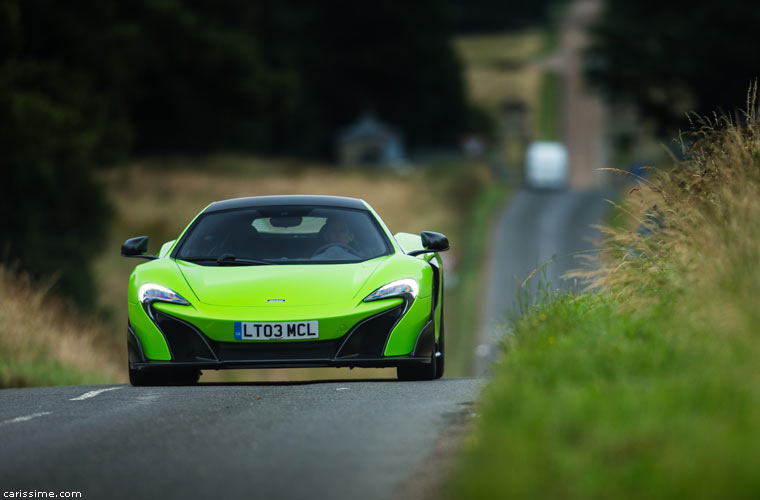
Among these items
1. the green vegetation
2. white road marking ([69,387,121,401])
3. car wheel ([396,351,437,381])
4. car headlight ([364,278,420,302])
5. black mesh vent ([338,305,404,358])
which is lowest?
white road marking ([69,387,121,401])

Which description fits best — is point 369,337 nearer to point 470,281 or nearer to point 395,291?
point 395,291

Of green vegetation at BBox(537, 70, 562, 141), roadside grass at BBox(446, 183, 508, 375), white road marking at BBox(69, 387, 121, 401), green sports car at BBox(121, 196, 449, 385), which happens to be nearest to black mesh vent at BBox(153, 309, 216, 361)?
green sports car at BBox(121, 196, 449, 385)

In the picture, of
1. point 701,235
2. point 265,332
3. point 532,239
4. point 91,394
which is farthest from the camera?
point 532,239

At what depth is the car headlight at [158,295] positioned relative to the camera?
10.1 metres

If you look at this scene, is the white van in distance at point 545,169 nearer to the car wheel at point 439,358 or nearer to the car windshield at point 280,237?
the car windshield at point 280,237

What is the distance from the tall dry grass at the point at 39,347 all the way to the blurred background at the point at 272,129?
0.03 metres

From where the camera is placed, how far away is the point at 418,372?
35.5ft

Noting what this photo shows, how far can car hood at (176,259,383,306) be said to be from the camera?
10.0 m

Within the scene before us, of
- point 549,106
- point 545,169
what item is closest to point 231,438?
point 545,169

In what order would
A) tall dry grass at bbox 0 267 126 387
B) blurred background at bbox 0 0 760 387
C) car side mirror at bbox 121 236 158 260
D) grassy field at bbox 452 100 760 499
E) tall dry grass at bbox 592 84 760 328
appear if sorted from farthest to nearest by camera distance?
blurred background at bbox 0 0 760 387 < tall dry grass at bbox 0 267 126 387 < car side mirror at bbox 121 236 158 260 < tall dry grass at bbox 592 84 760 328 < grassy field at bbox 452 100 760 499

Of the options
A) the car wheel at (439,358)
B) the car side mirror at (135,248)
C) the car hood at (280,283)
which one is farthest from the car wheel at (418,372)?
the car side mirror at (135,248)

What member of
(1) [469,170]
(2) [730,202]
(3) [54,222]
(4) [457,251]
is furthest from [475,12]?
(2) [730,202]

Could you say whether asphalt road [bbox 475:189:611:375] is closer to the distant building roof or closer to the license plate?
the license plate

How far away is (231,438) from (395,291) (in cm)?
300
